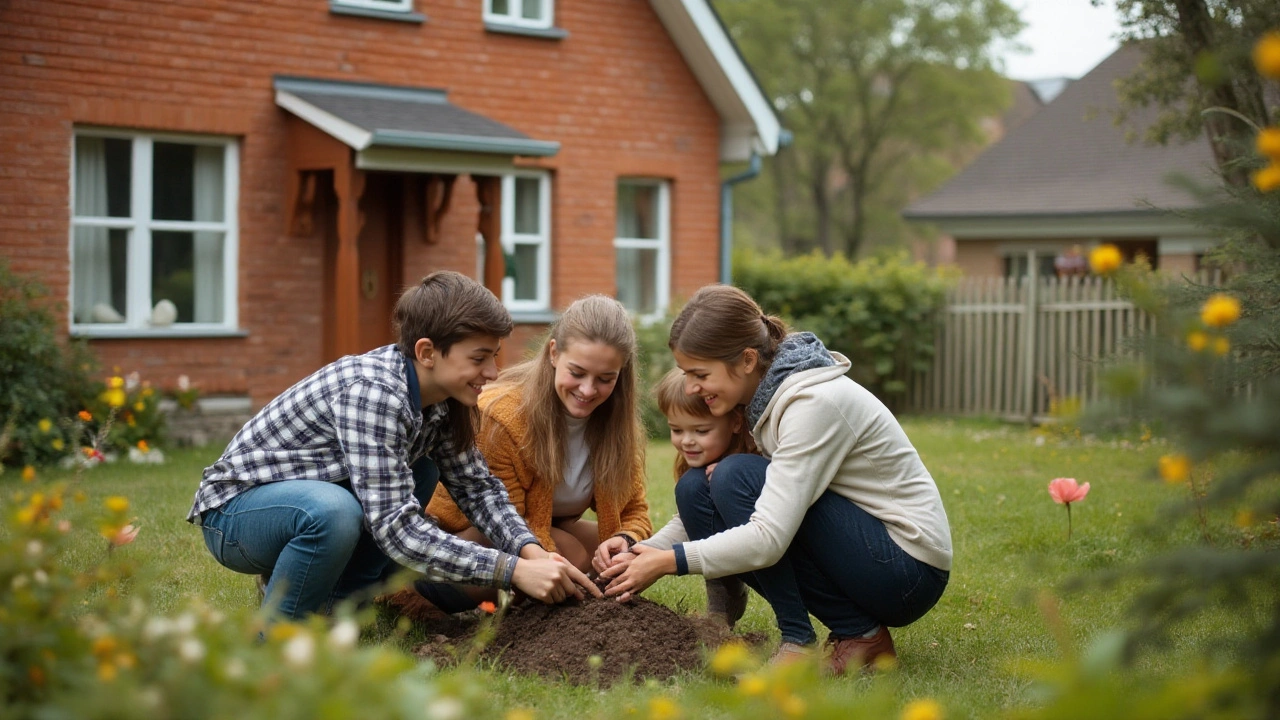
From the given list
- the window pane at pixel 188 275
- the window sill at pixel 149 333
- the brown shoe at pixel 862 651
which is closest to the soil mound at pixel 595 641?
the brown shoe at pixel 862 651

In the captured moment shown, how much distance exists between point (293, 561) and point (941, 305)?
12103mm

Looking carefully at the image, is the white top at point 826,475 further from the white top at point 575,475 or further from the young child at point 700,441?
the white top at point 575,475

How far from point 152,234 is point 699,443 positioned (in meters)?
8.15

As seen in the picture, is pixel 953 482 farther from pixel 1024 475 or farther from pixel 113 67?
pixel 113 67

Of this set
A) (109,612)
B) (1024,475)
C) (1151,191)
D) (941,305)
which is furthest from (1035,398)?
(109,612)

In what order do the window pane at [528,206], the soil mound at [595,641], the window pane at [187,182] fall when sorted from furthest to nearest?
the window pane at [528,206]
the window pane at [187,182]
the soil mound at [595,641]

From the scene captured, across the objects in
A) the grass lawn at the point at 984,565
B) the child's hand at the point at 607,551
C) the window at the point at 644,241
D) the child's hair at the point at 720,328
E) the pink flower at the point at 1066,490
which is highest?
the window at the point at 644,241

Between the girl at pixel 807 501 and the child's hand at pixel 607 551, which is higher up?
the girl at pixel 807 501

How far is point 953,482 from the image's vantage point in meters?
8.52

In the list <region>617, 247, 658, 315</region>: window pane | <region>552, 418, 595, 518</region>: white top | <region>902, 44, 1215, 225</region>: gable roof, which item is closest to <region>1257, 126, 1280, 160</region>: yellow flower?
<region>552, 418, 595, 518</region>: white top

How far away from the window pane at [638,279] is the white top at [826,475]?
993 centimetres

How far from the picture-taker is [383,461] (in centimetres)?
385

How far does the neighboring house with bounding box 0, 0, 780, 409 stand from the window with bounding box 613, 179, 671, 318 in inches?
7.2

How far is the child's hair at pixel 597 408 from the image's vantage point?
4.33 meters
